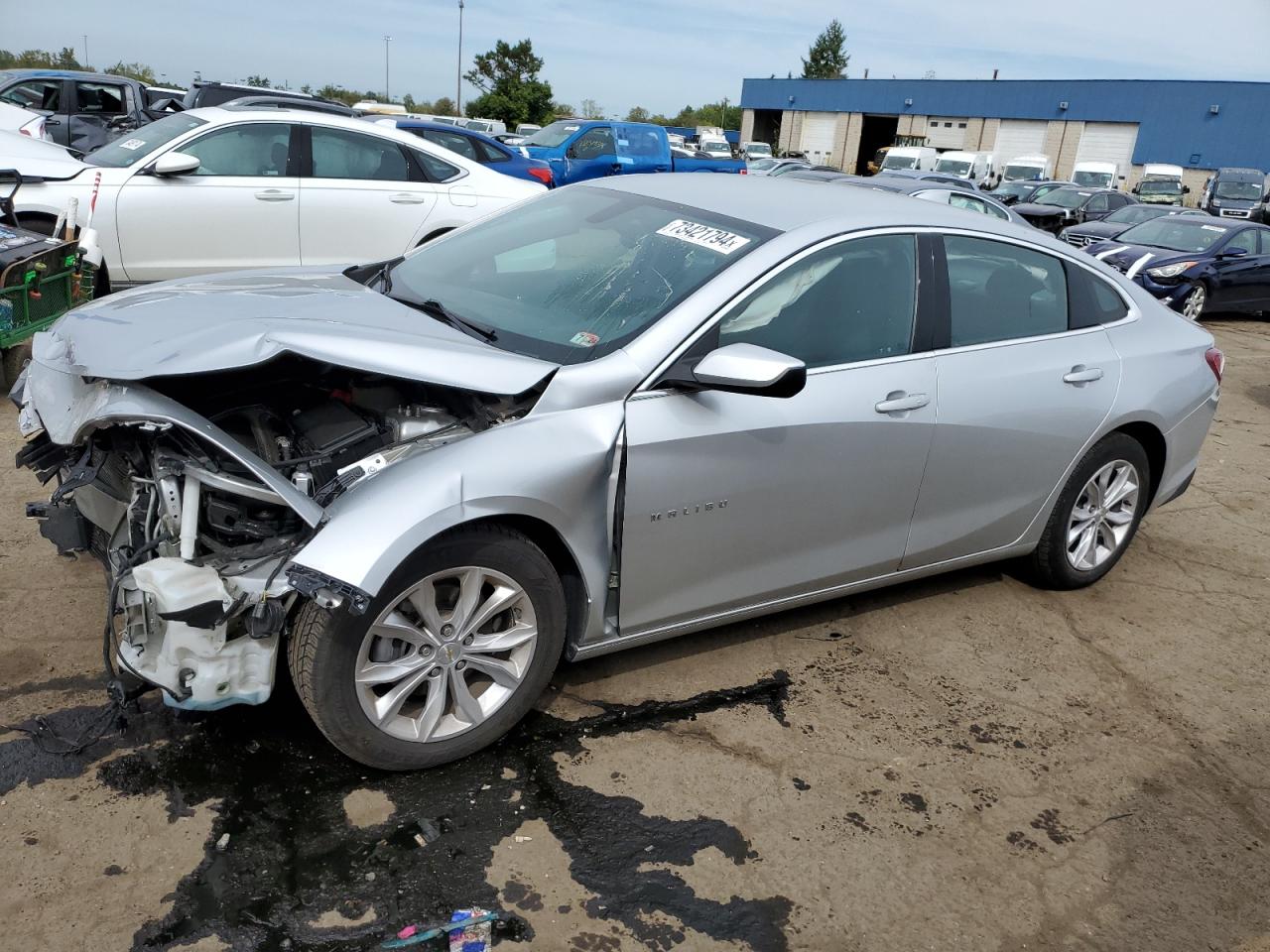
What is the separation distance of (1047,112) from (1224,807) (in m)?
53.5

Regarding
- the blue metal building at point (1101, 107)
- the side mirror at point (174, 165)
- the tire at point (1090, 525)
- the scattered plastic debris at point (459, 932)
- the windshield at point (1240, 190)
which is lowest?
the scattered plastic debris at point (459, 932)

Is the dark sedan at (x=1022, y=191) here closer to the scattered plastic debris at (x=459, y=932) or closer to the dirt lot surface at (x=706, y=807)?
the dirt lot surface at (x=706, y=807)

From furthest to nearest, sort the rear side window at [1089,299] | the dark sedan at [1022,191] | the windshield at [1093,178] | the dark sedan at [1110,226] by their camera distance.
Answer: the windshield at [1093,178] < the dark sedan at [1022,191] < the dark sedan at [1110,226] < the rear side window at [1089,299]

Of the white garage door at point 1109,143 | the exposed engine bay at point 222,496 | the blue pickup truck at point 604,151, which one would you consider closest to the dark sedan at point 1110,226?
the blue pickup truck at point 604,151

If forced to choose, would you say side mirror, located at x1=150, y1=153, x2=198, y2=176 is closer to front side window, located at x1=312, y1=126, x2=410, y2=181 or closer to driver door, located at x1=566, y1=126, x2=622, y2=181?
front side window, located at x1=312, y1=126, x2=410, y2=181

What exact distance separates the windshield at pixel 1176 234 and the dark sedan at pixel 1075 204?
232 inches

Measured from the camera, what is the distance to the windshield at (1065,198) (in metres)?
23.0

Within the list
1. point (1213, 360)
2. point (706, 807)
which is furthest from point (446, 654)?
point (1213, 360)

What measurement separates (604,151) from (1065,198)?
11684 millimetres

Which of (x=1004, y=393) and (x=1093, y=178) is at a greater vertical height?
(x=1004, y=393)

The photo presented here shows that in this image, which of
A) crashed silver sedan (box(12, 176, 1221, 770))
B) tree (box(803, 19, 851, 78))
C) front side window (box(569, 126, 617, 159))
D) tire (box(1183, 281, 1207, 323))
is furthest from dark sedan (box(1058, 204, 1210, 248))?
tree (box(803, 19, 851, 78))

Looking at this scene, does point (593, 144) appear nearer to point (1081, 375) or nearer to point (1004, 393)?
point (1081, 375)

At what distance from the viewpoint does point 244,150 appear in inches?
306

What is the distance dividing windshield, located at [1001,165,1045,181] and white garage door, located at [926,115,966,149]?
20.8m
